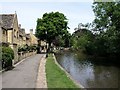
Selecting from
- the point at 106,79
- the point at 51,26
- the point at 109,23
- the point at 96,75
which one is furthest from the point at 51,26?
the point at 106,79

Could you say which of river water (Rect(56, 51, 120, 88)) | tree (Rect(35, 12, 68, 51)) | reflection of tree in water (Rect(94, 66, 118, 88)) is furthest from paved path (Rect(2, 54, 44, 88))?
tree (Rect(35, 12, 68, 51))

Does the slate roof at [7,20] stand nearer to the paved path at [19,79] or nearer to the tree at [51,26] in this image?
the paved path at [19,79]

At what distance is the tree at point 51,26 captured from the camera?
8531 centimetres

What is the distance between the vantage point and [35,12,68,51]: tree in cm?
8531

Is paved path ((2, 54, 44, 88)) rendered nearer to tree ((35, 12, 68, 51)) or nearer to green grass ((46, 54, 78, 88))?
green grass ((46, 54, 78, 88))

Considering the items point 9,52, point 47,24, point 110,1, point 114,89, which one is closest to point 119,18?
point 110,1

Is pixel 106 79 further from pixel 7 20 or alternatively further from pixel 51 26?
pixel 51 26

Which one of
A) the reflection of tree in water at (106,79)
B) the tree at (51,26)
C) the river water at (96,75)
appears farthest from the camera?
the tree at (51,26)

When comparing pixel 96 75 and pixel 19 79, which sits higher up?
pixel 19 79

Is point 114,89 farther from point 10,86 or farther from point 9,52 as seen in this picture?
point 9,52

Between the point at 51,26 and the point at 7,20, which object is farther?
the point at 51,26

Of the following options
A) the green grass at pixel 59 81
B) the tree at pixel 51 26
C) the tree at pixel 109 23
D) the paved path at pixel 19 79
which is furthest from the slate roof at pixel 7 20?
the tree at pixel 51 26

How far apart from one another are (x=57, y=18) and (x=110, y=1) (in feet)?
128

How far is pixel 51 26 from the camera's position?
85.1m
